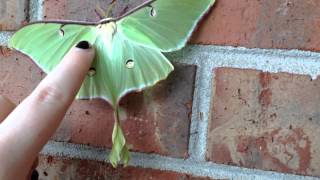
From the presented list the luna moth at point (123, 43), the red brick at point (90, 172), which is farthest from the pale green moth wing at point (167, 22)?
the red brick at point (90, 172)

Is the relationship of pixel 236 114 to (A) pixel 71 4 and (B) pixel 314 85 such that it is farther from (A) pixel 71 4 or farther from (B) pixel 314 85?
(A) pixel 71 4

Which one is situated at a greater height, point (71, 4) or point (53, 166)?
point (71, 4)

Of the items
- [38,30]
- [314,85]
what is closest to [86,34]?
[38,30]

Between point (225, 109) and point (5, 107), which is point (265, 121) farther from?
point (5, 107)

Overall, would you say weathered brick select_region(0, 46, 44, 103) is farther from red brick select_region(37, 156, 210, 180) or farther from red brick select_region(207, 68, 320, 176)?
red brick select_region(207, 68, 320, 176)

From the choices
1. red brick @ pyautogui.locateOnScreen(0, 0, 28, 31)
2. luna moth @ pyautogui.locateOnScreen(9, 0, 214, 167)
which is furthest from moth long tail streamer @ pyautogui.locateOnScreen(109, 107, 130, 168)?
red brick @ pyautogui.locateOnScreen(0, 0, 28, 31)

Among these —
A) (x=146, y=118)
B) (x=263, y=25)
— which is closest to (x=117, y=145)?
(x=146, y=118)

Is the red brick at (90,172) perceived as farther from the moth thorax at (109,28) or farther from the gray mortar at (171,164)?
the moth thorax at (109,28)
